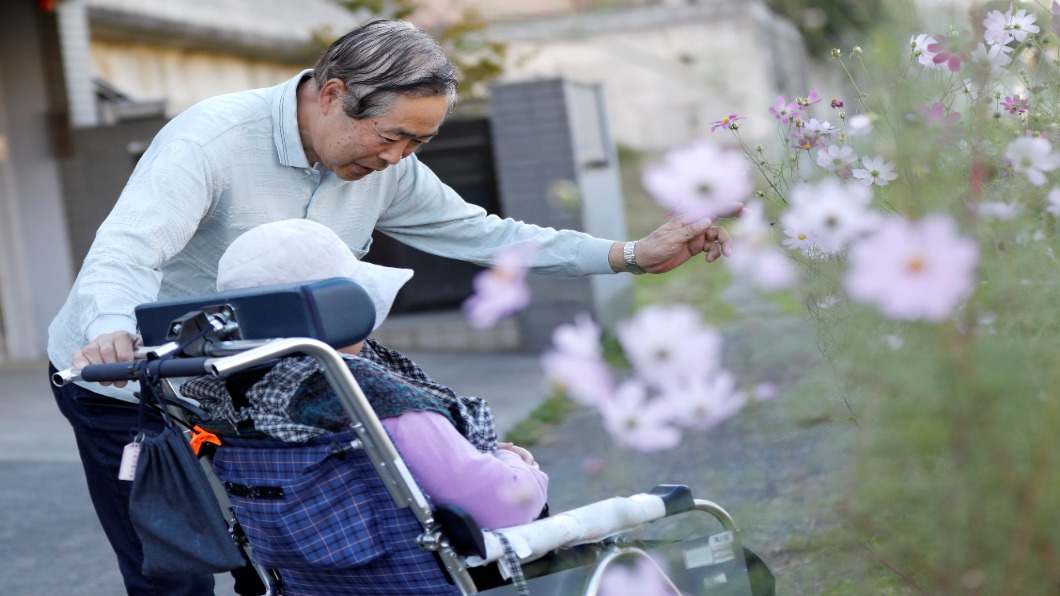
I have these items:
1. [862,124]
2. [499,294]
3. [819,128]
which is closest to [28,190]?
[819,128]

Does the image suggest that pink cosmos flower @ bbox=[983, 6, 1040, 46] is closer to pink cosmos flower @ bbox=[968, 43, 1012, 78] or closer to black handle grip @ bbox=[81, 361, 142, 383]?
pink cosmos flower @ bbox=[968, 43, 1012, 78]

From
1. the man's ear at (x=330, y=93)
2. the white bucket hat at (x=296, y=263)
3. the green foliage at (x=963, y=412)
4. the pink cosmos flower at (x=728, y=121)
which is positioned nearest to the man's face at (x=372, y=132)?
the man's ear at (x=330, y=93)

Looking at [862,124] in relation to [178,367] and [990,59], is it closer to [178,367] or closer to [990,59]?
[990,59]

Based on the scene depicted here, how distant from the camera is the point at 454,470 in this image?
7.72ft

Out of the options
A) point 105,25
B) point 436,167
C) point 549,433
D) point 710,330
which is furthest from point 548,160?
point 710,330

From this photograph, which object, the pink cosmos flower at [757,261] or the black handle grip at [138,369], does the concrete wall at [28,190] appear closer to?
the black handle grip at [138,369]

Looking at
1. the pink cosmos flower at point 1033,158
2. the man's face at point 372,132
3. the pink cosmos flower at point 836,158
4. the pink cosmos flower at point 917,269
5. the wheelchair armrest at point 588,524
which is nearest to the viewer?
the pink cosmos flower at point 917,269

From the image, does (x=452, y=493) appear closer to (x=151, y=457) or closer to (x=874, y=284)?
(x=151, y=457)

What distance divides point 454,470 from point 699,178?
0.88 m

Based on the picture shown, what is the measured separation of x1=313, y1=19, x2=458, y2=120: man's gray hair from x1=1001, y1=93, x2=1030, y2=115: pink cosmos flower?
1342mm

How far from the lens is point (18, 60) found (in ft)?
34.4

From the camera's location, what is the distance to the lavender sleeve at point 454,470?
233 cm

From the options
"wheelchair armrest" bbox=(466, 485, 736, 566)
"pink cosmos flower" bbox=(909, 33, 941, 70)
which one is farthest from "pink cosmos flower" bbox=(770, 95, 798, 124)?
"wheelchair armrest" bbox=(466, 485, 736, 566)

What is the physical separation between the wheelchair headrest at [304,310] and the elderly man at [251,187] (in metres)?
0.45
